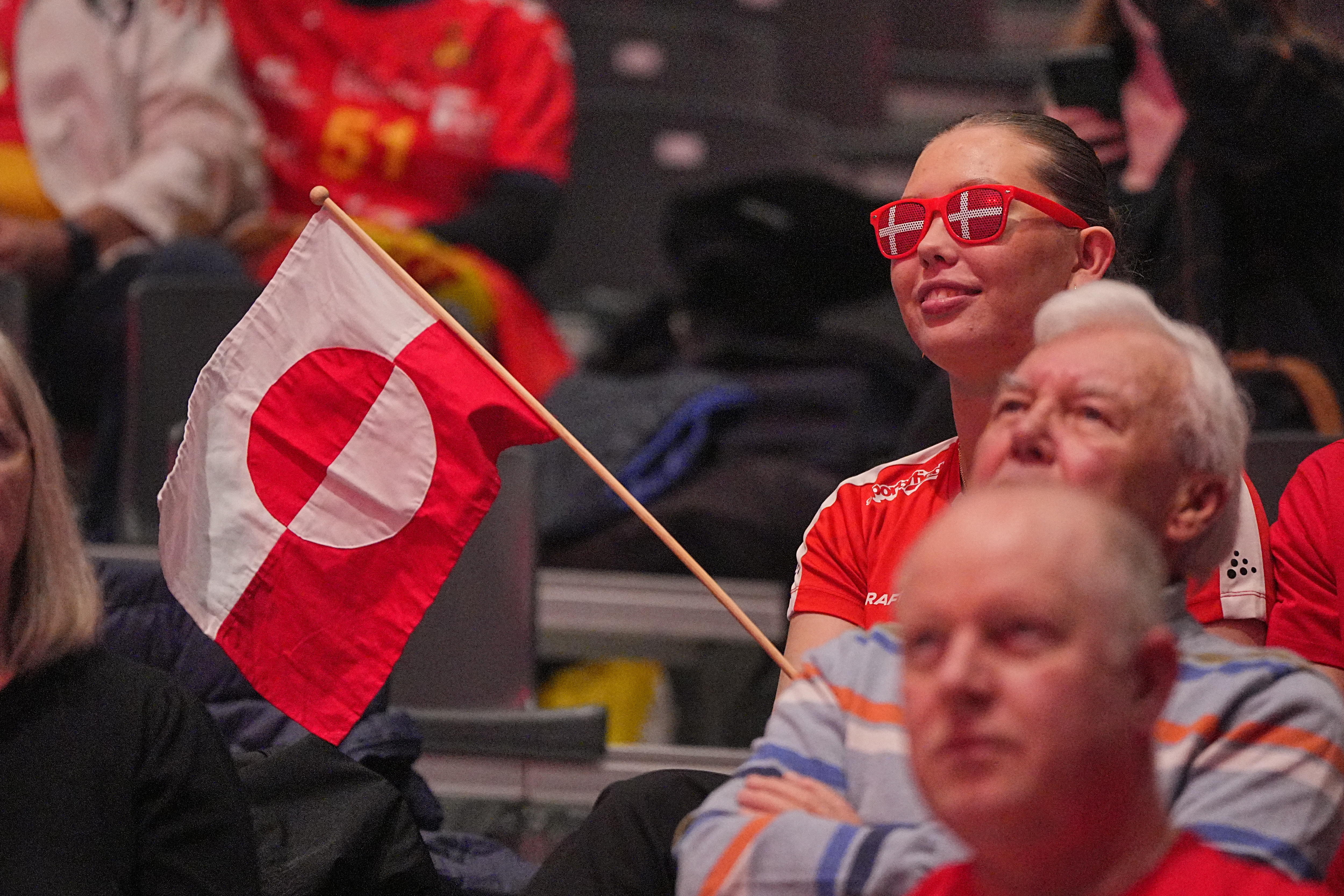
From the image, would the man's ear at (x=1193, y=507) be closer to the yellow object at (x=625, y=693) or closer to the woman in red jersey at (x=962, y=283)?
the woman in red jersey at (x=962, y=283)

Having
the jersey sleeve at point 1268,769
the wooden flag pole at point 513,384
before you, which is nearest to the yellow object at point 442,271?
the wooden flag pole at point 513,384

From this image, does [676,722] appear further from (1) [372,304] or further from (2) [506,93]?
(2) [506,93]

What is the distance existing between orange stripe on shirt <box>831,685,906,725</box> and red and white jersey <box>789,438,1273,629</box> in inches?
14.1

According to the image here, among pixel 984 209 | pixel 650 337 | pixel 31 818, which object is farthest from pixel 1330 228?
pixel 31 818

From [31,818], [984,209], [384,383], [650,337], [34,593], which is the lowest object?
[650,337]

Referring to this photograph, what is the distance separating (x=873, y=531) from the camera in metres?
2.11

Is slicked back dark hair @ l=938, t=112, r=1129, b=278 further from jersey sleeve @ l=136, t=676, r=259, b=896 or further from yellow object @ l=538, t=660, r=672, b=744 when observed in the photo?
yellow object @ l=538, t=660, r=672, b=744

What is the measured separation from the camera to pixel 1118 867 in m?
1.25

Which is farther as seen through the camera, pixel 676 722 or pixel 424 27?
pixel 424 27

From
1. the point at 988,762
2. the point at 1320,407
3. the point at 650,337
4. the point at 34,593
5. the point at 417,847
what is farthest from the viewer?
the point at 650,337

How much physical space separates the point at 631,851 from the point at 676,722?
5.80 ft

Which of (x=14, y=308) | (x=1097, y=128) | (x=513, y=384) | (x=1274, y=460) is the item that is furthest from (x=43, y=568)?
(x=1097, y=128)

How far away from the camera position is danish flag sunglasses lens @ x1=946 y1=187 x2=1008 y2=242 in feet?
6.76

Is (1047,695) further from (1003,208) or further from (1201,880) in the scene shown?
(1003,208)
